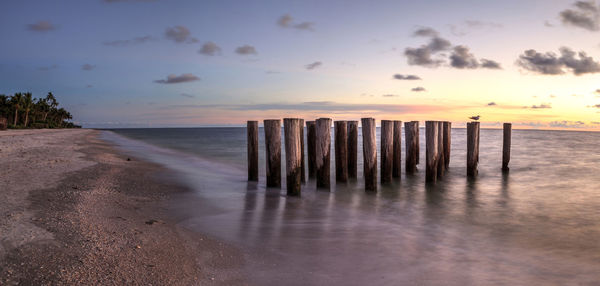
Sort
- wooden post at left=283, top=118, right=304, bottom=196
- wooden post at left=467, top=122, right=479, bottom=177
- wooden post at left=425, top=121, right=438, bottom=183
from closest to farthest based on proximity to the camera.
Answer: wooden post at left=283, top=118, right=304, bottom=196
wooden post at left=425, top=121, right=438, bottom=183
wooden post at left=467, top=122, right=479, bottom=177

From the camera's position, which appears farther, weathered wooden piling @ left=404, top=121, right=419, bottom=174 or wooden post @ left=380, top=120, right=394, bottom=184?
weathered wooden piling @ left=404, top=121, right=419, bottom=174

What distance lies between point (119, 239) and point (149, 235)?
1.37ft

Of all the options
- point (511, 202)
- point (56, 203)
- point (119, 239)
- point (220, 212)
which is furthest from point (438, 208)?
point (56, 203)

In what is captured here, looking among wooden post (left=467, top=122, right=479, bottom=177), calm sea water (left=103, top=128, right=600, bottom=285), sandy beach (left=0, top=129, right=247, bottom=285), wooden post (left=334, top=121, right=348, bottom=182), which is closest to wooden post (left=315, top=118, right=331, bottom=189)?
calm sea water (left=103, top=128, right=600, bottom=285)

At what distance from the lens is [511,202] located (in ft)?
30.0

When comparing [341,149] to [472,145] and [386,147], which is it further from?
[472,145]

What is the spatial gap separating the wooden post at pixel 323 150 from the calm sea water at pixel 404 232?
1.14 ft

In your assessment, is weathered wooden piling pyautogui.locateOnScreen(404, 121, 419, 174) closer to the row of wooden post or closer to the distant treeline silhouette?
the row of wooden post

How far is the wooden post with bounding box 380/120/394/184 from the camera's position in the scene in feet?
33.9

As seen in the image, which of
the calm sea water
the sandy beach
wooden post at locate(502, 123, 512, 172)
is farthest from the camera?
wooden post at locate(502, 123, 512, 172)

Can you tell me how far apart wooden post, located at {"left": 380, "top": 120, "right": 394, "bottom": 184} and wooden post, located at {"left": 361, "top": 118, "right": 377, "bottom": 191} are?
0.98 metres

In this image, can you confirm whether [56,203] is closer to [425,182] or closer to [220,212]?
[220,212]

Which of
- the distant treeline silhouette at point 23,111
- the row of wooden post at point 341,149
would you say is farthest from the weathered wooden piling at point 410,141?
the distant treeline silhouette at point 23,111

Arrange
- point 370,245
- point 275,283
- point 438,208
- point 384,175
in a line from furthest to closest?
point 384,175
point 438,208
point 370,245
point 275,283
